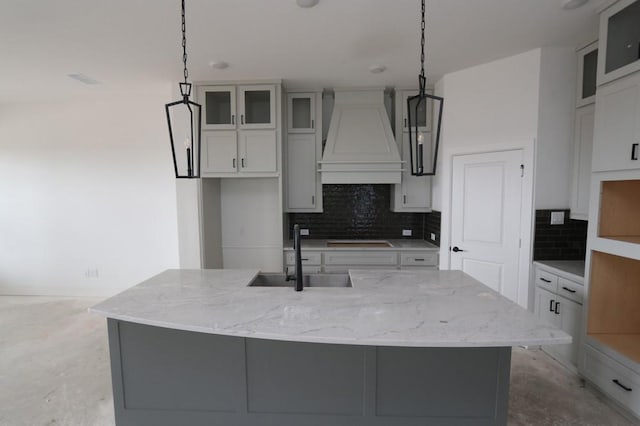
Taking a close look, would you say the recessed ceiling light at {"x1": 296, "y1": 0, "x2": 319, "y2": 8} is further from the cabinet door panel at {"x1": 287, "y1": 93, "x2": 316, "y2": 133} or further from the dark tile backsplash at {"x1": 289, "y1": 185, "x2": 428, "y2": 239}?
the dark tile backsplash at {"x1": 289, "y1": 185, "x2": 428, "y2": 239}

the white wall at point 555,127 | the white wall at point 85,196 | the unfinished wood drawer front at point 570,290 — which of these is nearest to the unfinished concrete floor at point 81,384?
the unfinished wood drawer front at point 570,290

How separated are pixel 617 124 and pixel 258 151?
3.08 m

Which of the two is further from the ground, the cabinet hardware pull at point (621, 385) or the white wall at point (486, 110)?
the white wall at point (486, 110)

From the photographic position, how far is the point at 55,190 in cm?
436

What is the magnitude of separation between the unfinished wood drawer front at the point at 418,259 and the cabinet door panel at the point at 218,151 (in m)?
2.26

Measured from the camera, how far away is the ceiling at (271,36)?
6.95 feet

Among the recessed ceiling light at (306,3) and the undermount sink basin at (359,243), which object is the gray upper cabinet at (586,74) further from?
the recessed ceiling light at (306,3)

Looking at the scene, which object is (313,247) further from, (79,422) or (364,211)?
(79,422)

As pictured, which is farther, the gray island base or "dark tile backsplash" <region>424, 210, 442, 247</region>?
"dark tile backsplash" <region>424, 210, 442, 247</region>

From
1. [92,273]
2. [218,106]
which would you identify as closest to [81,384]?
[92,273]

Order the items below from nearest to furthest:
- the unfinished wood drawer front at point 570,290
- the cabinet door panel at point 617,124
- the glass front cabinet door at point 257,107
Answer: the cabinet door panel at point 617,124, the unfinished wood drawer front at point 570,290, the glass front cabinet door at point 257,107

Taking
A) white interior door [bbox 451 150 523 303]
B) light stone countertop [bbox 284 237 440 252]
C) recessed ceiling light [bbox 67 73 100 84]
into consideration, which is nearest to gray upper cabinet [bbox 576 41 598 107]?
white interior door [bbox 451 150 523 303]

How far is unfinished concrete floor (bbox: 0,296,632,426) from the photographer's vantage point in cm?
211

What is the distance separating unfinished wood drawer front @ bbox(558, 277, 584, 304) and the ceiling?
6.68ft
